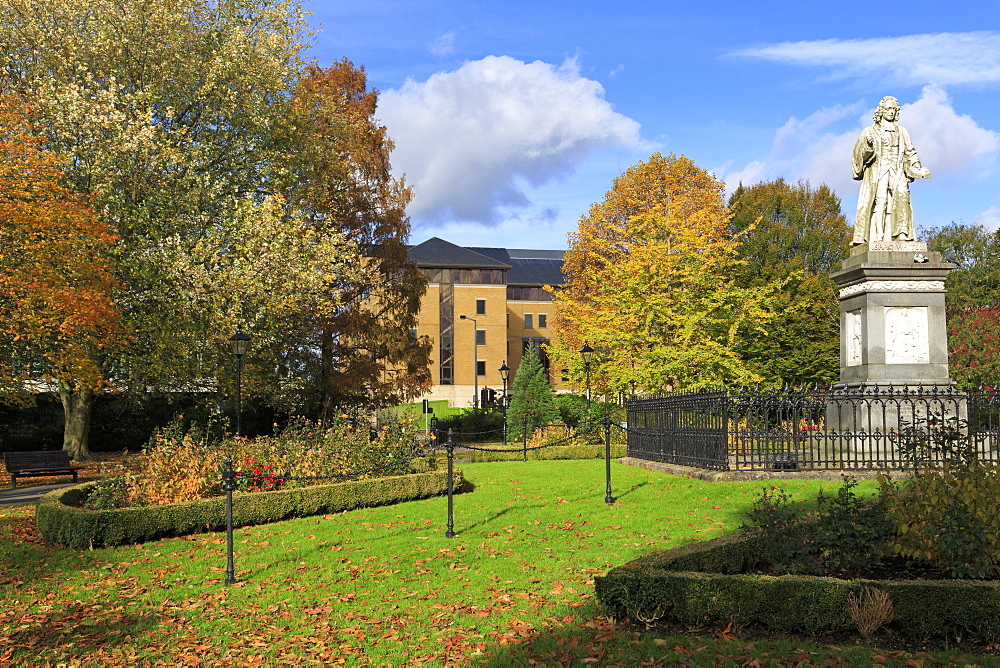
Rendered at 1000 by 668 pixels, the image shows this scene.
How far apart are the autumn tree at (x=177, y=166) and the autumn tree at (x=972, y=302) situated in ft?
65.9

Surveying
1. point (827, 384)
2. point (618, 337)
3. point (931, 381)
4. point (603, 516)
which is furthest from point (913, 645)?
point (827, 384)

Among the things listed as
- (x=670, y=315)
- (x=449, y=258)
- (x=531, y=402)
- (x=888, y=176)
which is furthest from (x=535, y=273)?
(x=888, y=176)

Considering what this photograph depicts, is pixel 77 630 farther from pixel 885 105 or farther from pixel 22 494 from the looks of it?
pixel 885 105

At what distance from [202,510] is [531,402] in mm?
25896

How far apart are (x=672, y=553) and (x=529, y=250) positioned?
285 ft

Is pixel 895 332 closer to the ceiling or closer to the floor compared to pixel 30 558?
closer to the ceiling

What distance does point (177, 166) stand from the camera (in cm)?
2461

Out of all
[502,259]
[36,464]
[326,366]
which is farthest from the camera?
[502,259]

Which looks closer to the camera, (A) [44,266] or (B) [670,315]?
(A) [44,266]

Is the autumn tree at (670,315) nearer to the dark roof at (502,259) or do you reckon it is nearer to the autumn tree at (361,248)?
the autumn tree at (361,248)

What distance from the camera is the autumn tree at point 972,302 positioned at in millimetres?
29688

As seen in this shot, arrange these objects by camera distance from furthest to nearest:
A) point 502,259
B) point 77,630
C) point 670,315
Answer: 1. point 502,259
2. point 670,315
3. point 77,630

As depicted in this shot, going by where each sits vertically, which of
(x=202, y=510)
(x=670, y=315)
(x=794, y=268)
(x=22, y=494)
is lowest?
(x=22, y=494)

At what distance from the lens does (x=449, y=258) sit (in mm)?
73000
